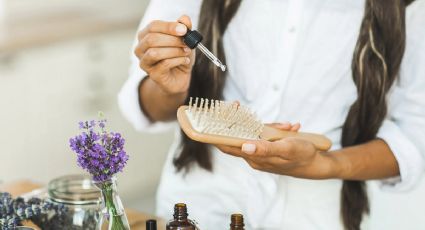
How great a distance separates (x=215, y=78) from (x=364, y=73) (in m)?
0.30

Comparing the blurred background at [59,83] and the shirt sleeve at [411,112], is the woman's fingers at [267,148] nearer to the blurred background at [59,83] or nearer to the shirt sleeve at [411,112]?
the shirt sleeve at [411,112]

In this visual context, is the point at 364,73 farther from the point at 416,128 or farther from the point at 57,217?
the point at 57,217

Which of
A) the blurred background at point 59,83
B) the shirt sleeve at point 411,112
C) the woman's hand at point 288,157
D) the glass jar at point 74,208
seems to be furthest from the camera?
the blurred background at point 59,83

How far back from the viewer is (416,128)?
1.40m

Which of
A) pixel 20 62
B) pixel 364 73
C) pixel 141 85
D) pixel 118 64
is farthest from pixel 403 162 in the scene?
pixel 118 64

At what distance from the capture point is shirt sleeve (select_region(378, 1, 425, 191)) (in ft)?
4.55

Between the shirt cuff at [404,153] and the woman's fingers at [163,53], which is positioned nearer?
the woman's fingers at [163,53]

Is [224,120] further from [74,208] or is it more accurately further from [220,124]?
[74,208]

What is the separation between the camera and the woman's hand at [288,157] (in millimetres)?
1118

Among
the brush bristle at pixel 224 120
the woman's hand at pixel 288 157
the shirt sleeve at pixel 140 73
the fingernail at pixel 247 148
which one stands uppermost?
the shirt sleeve at pixel 140 73

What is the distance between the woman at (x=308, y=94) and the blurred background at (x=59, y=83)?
4.10 feet

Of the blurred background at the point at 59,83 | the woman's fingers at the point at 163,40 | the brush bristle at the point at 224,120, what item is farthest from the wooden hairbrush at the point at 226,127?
the blurred background at the point at 59,83

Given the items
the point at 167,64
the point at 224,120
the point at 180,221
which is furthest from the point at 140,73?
the point at 180,221

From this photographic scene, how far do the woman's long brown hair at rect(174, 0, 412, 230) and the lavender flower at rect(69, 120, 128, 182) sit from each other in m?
0.47
